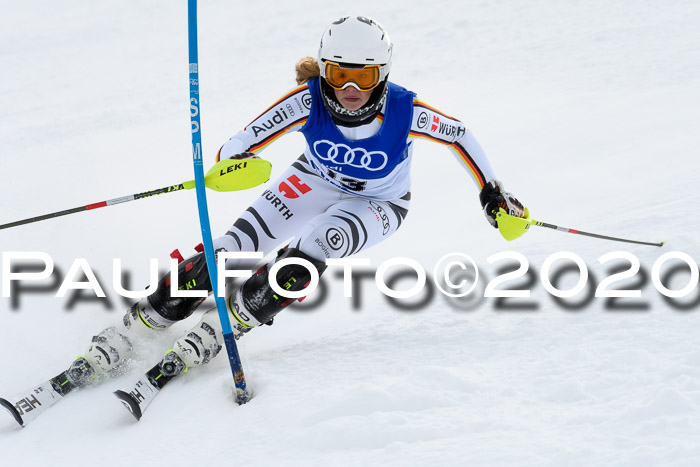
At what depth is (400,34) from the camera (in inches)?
379

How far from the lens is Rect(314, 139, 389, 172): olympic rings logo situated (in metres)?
3.18

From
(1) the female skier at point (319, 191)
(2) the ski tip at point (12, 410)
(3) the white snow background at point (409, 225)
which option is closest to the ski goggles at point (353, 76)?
(1) the female skier at point (319, 191)

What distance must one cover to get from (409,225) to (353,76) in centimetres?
218

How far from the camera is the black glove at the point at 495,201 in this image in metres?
3.30

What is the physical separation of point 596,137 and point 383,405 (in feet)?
14.4

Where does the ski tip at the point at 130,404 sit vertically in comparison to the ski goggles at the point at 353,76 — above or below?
below

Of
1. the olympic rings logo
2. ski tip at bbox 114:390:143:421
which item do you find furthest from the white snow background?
the olympic rings logo

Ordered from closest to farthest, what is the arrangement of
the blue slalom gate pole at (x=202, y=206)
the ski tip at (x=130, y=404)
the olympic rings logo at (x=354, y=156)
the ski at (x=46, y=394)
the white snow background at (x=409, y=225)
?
the white snow background at (x=409, y=225) < the blue slalom gate pole at (x=202, y=206) < the ski tip at (x=130, y=404) < the ski at (x=46, y=394) < the olympic rings logo at (x=354, y=156)

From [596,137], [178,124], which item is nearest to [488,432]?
[596,137]

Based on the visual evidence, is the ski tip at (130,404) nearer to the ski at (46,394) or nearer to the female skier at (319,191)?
the female skier at (319,191)

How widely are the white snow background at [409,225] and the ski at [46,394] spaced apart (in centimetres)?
6

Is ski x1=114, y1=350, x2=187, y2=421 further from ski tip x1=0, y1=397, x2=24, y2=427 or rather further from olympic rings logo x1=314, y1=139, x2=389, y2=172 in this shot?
olympic rings logo x1=314, y1=139, x2=389, y2=172

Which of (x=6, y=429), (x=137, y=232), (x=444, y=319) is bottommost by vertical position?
(x=6, y=429)

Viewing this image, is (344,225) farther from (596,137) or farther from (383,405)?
(596,137)
